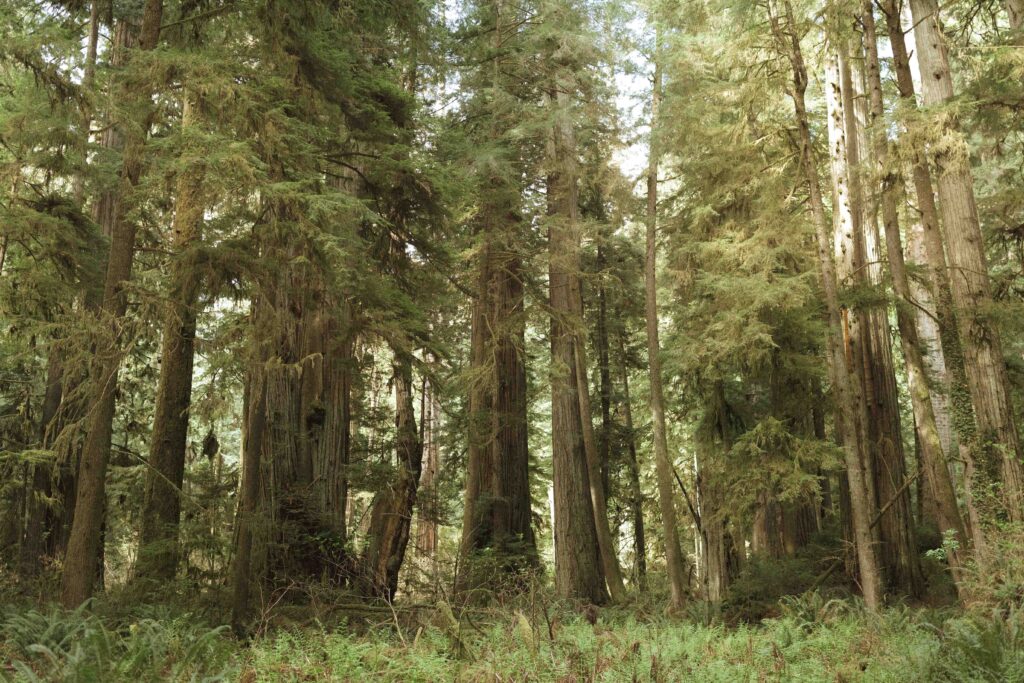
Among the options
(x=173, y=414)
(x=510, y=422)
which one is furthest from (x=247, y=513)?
(x=510, y=422)

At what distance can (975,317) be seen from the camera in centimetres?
928

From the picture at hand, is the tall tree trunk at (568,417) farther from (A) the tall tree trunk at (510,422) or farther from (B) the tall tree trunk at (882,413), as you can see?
(B) the tall tree trunk at (882,413)

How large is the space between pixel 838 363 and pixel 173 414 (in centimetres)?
918

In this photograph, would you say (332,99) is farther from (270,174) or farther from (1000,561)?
(1000,561)

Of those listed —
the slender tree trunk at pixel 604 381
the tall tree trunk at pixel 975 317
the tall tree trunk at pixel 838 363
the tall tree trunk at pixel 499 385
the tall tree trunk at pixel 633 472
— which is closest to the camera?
the tall tree trunk at pixel 975 317

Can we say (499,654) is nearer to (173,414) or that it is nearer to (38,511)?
(173,414)

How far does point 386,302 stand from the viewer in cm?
1020

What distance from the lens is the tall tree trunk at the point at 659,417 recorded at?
12.0 meters

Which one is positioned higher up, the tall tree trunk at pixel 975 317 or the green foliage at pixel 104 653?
the tall tree trunk at pixel 975 317

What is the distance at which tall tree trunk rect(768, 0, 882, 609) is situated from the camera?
10008mm

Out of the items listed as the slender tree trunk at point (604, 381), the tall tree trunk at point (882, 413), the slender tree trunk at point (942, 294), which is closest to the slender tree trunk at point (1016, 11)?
the slender tree trunk at point (942, 294)

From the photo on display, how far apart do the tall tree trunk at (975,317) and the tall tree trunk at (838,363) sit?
4.91 ft

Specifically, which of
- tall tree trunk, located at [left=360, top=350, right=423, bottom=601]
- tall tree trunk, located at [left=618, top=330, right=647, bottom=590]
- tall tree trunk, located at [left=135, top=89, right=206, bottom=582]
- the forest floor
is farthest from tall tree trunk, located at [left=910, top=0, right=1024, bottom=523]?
tall tree trunk, located at [left=618, top=330, right=647, bottom=590]

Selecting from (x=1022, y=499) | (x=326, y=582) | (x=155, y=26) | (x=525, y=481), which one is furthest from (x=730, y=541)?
(x=155, y=26)
